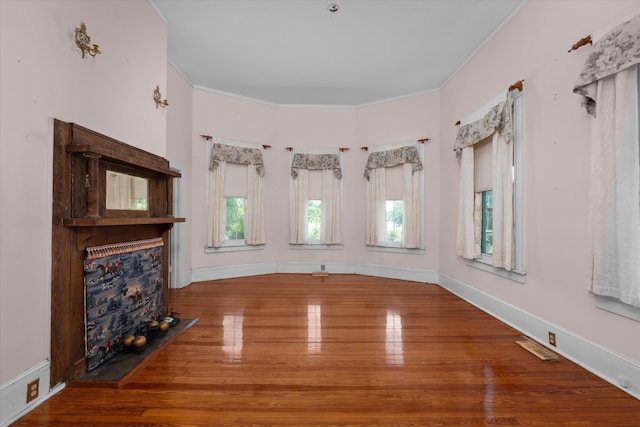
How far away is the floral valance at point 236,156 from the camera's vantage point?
16.6 ft

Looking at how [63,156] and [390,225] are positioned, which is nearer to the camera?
[63,156]

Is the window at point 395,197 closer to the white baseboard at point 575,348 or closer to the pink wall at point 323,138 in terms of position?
the pink wall at point 323,138

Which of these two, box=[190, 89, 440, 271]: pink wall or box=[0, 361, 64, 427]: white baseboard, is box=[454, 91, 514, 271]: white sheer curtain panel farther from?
box=[0, 361, 64, 427]: white baseboard

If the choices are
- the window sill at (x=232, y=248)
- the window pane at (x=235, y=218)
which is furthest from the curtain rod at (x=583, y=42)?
the window sill at (x=232, y=248)

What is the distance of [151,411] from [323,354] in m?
1.29

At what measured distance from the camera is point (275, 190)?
5762mm

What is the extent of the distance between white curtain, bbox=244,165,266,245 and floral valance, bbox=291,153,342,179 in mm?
804

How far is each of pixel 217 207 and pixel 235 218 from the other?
0.51 meters

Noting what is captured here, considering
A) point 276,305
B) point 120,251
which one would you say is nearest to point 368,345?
point 276,305

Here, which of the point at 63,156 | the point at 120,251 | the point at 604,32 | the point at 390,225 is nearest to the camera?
the point at 63,156

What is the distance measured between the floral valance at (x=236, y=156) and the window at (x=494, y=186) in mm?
3561

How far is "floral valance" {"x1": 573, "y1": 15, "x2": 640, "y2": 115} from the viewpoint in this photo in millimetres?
1826

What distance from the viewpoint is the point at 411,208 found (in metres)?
5.13

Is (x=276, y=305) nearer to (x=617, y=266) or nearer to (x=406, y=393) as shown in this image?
(x=406, y=393)
